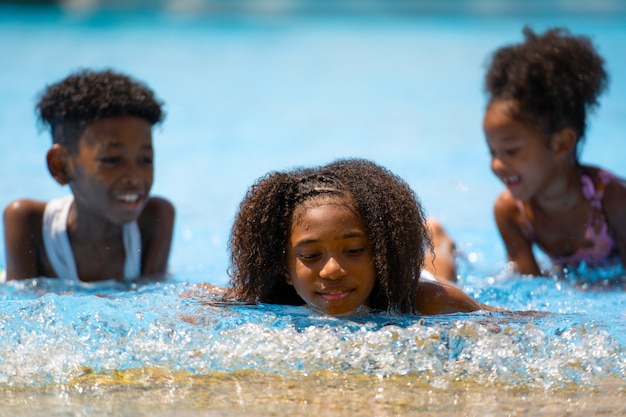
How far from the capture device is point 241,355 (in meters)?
3.15

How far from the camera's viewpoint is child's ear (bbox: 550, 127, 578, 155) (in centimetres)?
482

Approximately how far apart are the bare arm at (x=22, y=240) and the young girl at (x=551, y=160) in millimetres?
2268

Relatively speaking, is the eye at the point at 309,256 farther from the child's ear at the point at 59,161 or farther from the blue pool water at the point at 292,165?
the child's ear at the point at 59,161

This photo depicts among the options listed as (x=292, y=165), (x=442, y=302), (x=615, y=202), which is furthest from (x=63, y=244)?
(x=292, y=165)

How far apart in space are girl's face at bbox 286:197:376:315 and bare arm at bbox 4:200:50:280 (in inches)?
69.3

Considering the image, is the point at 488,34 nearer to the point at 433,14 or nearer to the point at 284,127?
the point at 433,14

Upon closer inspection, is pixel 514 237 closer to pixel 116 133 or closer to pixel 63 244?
pixel 116 133

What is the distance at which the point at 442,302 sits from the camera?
3.53 metres

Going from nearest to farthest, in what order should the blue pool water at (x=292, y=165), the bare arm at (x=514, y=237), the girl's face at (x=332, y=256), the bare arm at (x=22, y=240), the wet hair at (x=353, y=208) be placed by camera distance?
the blue pool water at (x=292, y=165) < the girl's face at (x=332, y=256) < the wet hair at (x=353, y=208) < the bare arm at (x=22, y=240) < the bare arm at (x=514, y=237)

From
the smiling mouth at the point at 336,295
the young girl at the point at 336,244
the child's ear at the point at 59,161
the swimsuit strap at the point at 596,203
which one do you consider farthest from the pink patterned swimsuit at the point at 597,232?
the child's ear at the point at 59,161

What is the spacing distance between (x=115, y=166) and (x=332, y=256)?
5.25ft

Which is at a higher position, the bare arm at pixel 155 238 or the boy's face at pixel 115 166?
the boy's face at pixel 115 166

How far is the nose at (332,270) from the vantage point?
126 inches

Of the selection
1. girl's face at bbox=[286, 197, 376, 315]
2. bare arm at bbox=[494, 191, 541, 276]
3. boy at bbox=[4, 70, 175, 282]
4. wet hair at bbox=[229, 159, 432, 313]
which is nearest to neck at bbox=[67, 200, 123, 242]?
boy at bbox=[4, 70, 175, 282]
